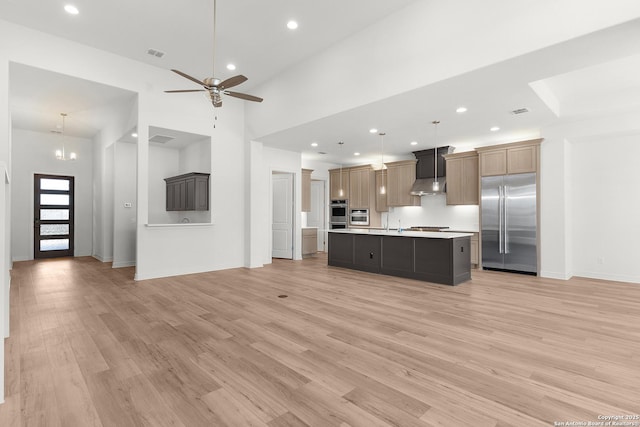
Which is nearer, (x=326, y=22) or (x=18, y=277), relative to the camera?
(x=326, y=22)

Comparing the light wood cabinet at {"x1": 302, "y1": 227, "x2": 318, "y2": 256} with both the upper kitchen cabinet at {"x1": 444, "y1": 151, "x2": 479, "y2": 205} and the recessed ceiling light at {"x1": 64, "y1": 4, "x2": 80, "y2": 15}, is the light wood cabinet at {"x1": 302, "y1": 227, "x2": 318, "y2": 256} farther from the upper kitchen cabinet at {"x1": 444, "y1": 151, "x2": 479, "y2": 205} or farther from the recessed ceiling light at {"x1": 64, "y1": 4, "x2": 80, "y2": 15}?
the recessed ceiling light at {"x1": 64, "y1": 4, "x2": 80, "y2": 15}

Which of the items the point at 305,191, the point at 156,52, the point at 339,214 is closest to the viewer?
the point at 156,52

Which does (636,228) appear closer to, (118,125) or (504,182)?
(504,182)

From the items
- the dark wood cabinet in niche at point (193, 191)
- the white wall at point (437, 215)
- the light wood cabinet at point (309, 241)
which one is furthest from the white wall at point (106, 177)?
the white wall at point (437, 215)

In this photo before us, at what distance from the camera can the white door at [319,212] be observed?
1094cm

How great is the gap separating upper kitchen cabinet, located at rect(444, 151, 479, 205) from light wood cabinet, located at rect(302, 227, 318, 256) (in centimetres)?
384

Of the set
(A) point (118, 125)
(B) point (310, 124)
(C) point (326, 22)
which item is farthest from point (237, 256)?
(C) point (326, 22)

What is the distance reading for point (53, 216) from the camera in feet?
29.4

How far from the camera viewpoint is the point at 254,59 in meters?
5.67

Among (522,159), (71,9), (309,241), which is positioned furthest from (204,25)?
(522,159)

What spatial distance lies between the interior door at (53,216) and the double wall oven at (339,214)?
790cm

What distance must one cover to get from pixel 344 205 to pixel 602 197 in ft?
21.1

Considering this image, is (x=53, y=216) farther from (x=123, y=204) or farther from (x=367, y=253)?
(x=367, y=253)

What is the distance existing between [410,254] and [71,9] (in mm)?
6551
